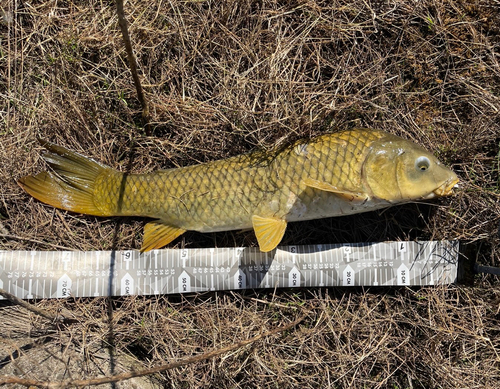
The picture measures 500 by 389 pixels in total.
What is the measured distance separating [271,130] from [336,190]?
648 mm

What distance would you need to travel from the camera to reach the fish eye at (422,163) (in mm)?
2232

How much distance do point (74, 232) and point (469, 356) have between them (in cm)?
283

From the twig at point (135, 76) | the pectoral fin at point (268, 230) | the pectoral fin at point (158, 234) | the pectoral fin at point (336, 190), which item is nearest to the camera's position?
the twig at point (135, 76)

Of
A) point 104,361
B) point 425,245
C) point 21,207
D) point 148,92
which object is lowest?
point 104,361

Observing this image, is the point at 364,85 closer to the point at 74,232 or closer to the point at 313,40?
the point at 313,40

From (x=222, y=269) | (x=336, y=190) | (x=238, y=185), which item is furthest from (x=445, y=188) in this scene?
(x=222, y=269)

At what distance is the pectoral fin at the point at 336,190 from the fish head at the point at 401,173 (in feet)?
0.27

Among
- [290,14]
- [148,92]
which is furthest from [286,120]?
[148,92]

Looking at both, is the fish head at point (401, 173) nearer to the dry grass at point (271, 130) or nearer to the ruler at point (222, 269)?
the dry grass at point (271, 130)

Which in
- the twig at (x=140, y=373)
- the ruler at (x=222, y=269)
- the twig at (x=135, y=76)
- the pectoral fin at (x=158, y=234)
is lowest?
the twig at (x=140, y=373)

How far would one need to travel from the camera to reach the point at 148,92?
8.87 ft

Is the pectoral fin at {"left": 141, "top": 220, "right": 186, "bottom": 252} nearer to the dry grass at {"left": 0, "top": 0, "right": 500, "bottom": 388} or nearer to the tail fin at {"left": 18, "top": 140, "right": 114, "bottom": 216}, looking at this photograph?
the dry grass at {"left": 0, "top": 0, "right": 500, "bottom": 388}

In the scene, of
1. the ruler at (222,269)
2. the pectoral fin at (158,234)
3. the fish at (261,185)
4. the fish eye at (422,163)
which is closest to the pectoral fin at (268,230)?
the fish at (261,185)

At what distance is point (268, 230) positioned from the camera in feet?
7.83
